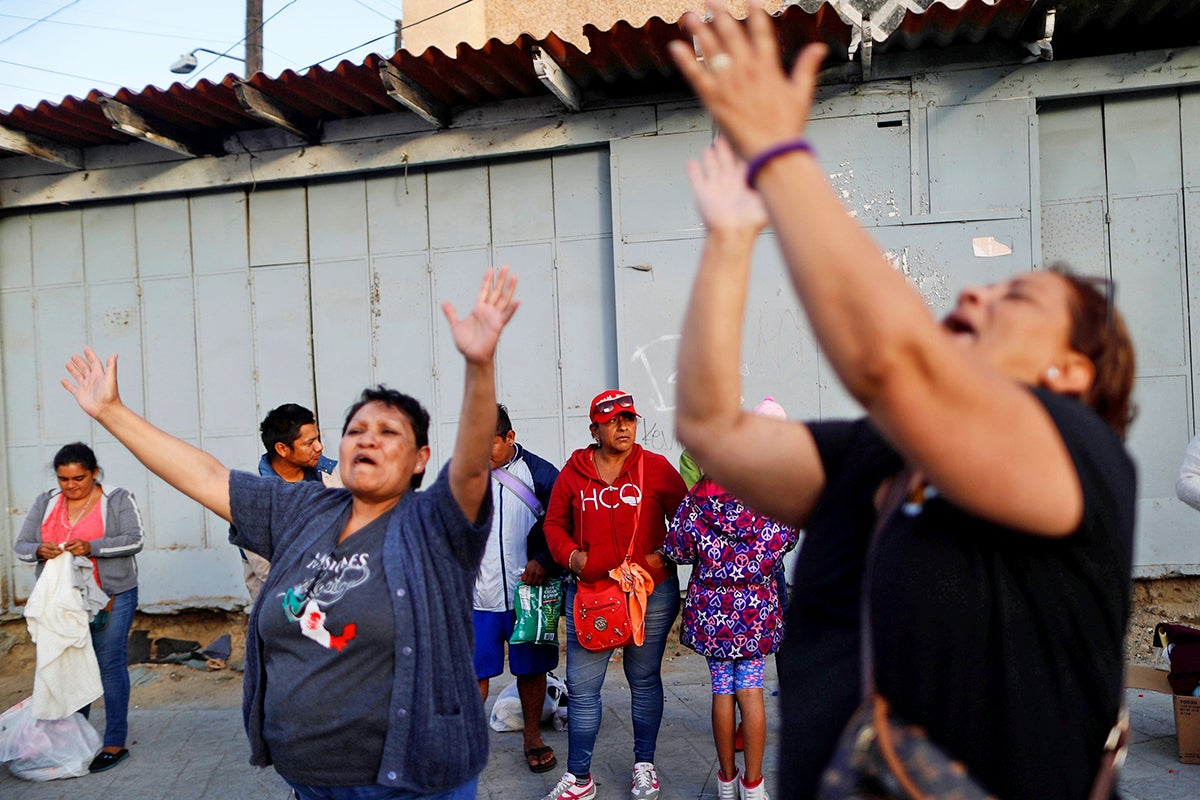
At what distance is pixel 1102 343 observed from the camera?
1.47m

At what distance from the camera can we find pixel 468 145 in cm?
770

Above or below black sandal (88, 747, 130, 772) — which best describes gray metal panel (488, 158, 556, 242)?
above

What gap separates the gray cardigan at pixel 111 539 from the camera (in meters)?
6.05

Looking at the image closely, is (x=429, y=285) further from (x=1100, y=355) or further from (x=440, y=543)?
(x=1100, y=355)

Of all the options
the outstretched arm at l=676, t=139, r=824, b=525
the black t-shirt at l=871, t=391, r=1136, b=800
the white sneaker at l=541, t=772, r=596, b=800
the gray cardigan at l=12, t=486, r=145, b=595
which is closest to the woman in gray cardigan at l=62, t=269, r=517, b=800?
the outstretched arm at l=676, t=139, r=824, b=525

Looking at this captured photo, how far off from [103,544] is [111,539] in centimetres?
6

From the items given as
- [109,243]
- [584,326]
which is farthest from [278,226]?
[584,326]

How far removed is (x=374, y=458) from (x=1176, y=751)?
14.8 ft

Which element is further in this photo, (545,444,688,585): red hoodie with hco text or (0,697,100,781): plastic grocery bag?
(0,697,100,781): plastic grocery bag

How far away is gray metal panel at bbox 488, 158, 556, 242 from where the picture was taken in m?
7.73

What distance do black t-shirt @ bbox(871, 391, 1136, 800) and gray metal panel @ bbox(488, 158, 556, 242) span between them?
21.2 feet

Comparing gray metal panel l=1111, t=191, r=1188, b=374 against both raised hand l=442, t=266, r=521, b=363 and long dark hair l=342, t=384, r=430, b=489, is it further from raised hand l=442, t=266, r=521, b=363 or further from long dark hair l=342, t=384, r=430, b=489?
raised hand l=442, t=266, r=521, b=363

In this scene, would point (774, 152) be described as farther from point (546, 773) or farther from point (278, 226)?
point (278, 226)

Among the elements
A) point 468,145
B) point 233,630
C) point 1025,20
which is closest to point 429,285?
point 468,145
